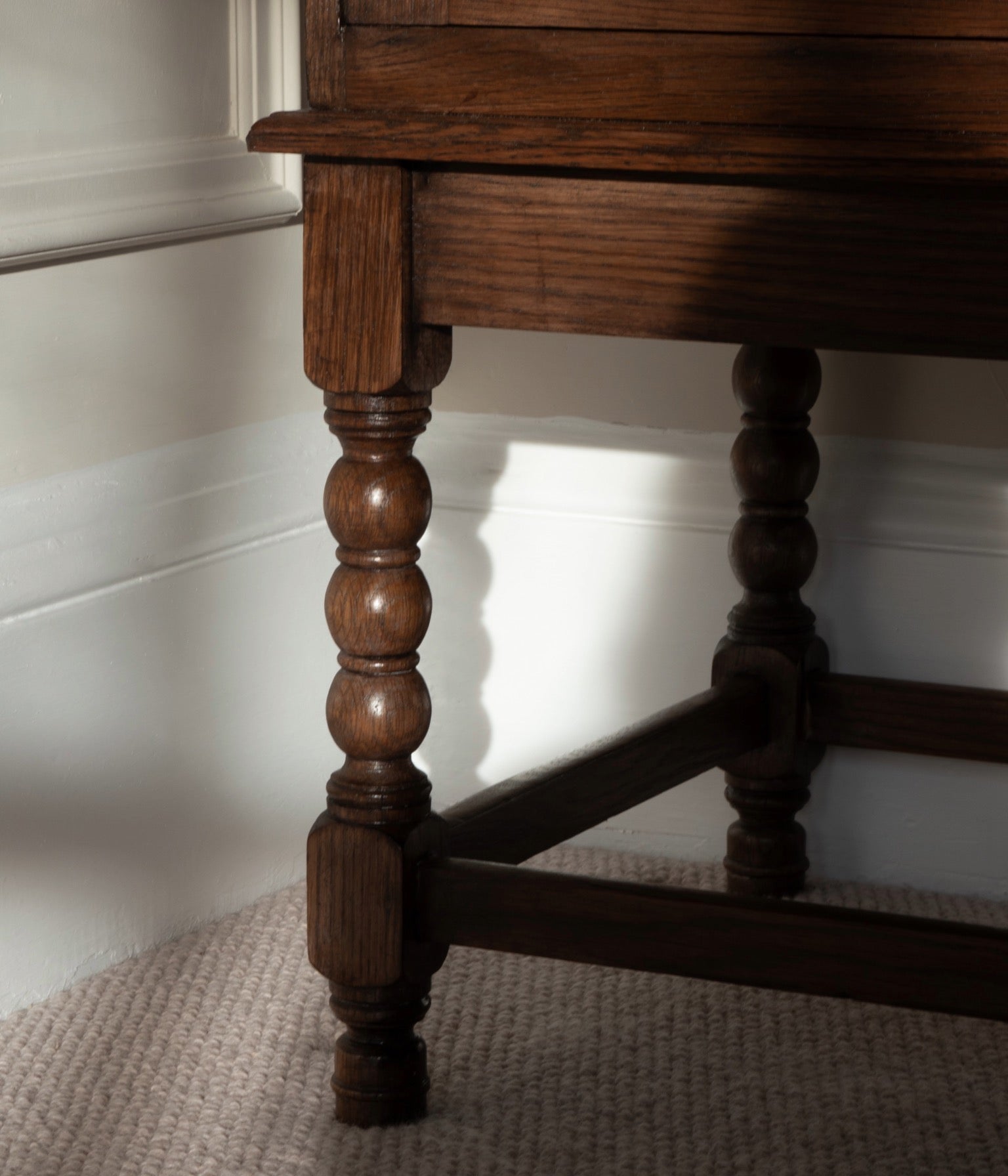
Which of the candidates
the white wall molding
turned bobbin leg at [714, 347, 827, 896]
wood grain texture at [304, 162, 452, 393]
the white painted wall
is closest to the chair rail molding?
the white painted wall

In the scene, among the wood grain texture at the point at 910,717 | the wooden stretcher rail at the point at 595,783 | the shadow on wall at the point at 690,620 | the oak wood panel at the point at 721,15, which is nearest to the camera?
the oak wood panel at the point at 721,15

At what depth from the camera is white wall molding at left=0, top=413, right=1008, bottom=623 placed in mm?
1103

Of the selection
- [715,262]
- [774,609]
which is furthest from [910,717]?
[715,262]

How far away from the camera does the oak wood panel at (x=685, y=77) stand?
72 centimetres

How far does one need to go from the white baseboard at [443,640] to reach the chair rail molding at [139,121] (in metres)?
0.16

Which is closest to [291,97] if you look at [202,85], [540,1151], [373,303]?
[202,85]

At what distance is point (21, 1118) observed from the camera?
94cm

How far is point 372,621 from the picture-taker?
88cm

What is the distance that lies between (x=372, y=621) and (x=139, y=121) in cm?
45

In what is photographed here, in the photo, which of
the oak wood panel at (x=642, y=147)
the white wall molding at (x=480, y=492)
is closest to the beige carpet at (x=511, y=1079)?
the white wall molding at (x=480, y=492)

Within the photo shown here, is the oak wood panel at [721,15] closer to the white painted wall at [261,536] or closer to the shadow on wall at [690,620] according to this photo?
the white painted wall at [261,536]

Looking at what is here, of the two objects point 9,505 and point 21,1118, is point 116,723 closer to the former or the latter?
point 9,505

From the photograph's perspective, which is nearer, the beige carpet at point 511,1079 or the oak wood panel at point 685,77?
the oak wood panel at point 685,77

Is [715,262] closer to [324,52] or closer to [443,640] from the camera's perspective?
[324,52]
